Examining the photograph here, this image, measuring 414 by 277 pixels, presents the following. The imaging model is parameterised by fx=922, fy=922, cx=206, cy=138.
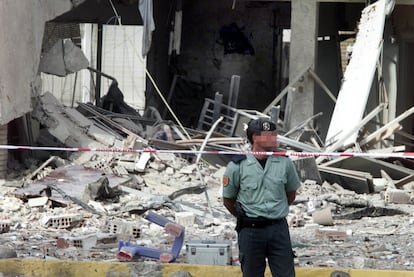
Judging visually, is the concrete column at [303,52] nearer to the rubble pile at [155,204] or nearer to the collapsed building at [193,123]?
the collapsed building at [193,123]

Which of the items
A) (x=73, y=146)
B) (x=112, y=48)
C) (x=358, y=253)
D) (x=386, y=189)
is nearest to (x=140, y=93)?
(x=112, y=48)

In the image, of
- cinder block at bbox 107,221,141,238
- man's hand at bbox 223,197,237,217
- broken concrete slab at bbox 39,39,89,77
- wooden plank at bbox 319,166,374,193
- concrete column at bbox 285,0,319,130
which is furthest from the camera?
concrete column at bbox 285,0,319,130

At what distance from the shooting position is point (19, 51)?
13477 mm

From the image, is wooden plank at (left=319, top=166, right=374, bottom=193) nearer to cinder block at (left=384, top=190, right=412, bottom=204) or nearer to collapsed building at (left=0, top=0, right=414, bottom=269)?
collapsed building at (left=0, top=0, right=414, bottom=269)

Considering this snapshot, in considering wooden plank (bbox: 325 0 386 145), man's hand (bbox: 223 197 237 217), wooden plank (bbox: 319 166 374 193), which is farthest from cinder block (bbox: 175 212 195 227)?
man's hand (bbox: 223 197 237 217)

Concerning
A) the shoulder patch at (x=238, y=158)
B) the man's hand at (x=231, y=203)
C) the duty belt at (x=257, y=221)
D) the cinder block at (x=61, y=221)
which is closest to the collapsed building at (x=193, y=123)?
the cinder block at (x=61, y=221)

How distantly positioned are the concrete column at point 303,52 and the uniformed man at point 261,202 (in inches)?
429

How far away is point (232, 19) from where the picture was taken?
23.0 m

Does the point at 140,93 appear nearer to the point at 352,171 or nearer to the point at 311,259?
the point at 352,171

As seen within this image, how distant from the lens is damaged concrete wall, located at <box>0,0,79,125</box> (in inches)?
505

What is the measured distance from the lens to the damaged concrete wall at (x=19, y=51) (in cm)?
1282

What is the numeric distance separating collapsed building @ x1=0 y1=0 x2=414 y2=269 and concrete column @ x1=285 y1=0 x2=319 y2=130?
0.7 inches

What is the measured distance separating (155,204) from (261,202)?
570 centimetres

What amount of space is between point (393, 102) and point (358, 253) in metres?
9.36
